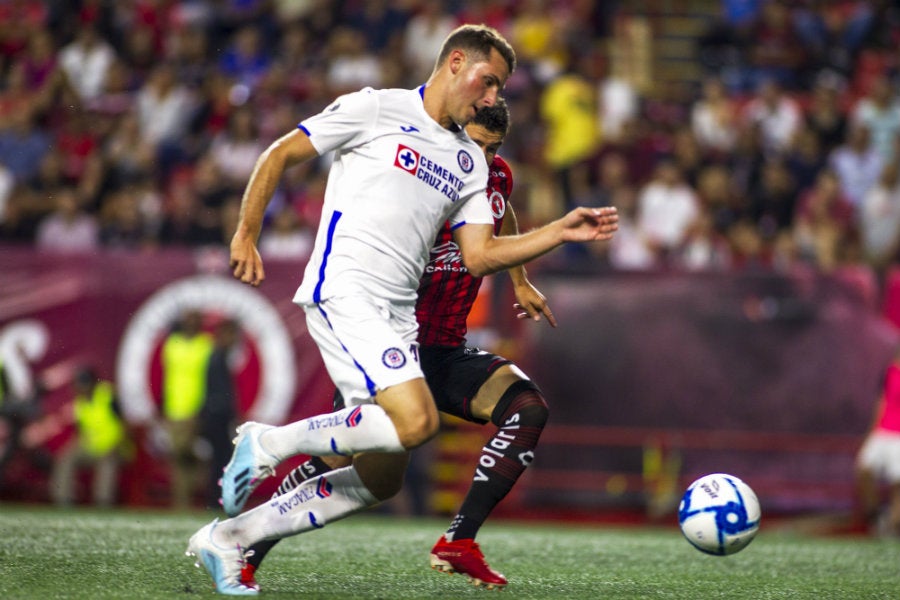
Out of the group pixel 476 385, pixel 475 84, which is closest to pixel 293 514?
pixel 476 385

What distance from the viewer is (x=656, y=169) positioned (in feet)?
48.2

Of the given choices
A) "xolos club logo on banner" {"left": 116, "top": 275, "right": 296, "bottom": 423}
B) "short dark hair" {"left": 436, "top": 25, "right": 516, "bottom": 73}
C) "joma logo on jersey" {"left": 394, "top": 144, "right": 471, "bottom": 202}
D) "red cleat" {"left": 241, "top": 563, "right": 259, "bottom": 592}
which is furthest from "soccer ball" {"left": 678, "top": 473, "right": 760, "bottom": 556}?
"xolos club logo on banner" {"left": 116, "top": 275, "right": 296, "bottom": 423}

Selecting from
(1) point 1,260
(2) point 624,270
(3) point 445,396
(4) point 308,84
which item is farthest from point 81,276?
(3) point 445,396

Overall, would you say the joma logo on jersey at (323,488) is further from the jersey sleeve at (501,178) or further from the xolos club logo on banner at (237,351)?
the xolos club logo on banner at (237,351)

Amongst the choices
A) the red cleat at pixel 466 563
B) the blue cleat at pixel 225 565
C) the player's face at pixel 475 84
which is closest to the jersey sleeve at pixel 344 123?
the player's face at pixel 475 84

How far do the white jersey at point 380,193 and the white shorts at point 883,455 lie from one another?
287 inches

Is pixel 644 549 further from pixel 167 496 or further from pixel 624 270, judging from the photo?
pixel 167 496

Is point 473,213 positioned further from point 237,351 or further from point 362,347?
point 237,351

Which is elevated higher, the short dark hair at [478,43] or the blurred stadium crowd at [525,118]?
the blurred stadium crowd at [525,118]

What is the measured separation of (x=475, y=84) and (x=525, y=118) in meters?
9.81

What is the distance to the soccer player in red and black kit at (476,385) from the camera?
5848mm

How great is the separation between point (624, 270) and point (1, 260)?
6155 mm

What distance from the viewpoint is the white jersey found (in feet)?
17.4

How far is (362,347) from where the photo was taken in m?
5.14
